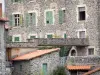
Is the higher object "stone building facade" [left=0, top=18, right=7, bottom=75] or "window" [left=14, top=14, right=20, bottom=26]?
"window" [left=14, top=14, right=20, bottom=26]

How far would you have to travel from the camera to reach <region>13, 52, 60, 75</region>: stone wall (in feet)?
190

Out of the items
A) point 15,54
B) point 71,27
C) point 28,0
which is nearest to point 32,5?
point 28,0

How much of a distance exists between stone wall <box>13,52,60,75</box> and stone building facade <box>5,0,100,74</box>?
841 centimetres

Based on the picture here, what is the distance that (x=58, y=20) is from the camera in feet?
244

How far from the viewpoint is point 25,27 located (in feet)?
256

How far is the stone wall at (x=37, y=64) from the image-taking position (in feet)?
190

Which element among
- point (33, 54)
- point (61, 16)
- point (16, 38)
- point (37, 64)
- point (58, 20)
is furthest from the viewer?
point (16, 38)

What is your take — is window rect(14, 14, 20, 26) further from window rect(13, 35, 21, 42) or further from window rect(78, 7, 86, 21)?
window rect(78, 7, 86, 21)

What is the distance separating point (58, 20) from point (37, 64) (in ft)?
54.8

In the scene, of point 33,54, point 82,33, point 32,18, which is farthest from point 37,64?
point 32,18

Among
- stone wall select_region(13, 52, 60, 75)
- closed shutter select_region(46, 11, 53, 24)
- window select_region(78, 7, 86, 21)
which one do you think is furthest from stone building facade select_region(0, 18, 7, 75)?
closed shutter select_region(46, 11, 53, 24)

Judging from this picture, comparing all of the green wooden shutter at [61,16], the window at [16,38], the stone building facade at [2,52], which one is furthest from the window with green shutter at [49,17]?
the stone building facade at [2,52]

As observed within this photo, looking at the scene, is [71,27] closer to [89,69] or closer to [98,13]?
[98,13]

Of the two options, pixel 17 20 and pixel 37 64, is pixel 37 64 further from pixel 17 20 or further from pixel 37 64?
pixel 17 20
